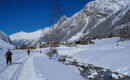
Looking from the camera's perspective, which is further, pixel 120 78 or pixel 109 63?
pixel 109 63

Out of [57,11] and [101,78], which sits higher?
[57,11]

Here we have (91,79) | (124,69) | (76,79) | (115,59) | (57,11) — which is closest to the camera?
(76,79)

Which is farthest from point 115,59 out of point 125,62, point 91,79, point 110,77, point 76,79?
point 76,79

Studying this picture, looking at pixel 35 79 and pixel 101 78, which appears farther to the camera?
pixel 101 78

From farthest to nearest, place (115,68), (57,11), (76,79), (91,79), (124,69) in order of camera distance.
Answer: (57,11) < (115,68) < (124,69) < (91,79) < (76,79)

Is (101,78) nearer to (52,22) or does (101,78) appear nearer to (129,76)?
(129,76)

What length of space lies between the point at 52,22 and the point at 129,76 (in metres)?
19.2

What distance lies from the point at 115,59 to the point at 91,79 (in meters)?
4.71

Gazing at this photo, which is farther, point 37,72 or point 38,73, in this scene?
point 37,72

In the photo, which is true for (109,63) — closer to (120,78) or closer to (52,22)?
(120,78)

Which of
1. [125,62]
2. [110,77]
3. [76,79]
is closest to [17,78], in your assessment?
[76,79]

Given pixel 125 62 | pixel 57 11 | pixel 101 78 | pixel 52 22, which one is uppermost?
pixel 57 11

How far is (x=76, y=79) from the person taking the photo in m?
9.55

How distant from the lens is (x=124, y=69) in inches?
464
